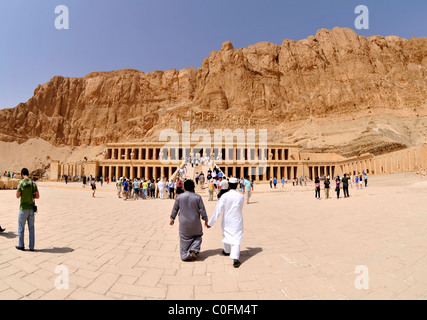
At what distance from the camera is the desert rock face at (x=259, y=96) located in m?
68.8

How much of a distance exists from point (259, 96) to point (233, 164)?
2059 inches

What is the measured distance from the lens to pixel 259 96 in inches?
3401

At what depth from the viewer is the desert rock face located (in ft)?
226

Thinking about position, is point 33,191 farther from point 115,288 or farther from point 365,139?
point 365,139

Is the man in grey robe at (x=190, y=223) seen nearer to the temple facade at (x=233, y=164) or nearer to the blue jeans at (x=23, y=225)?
the blue jeans at (x=23, y=225)

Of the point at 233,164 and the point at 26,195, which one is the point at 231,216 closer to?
the point at 26,195

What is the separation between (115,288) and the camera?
331cm

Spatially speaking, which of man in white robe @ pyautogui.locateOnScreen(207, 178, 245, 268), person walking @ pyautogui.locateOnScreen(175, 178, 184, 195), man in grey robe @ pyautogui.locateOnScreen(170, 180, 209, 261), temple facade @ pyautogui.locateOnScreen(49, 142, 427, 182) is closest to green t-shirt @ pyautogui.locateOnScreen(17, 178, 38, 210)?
man in grey robe @ pyautogui.locateOnScreen(170, 180, 209, 261)

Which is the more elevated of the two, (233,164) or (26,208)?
(233,164)

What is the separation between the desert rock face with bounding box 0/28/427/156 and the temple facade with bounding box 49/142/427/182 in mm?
13441

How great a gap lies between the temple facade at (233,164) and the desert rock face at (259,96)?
529 inches

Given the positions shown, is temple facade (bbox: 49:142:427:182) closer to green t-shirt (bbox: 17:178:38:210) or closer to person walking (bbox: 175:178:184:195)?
person walking (bbox: 175:178:184:195)

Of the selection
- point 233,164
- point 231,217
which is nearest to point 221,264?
point 231,217
